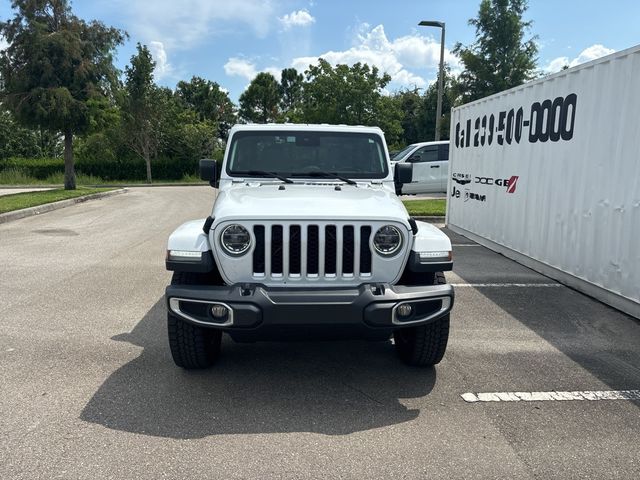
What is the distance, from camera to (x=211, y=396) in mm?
3662

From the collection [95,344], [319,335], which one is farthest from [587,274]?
[95,344]

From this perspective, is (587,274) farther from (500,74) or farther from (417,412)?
(500,74)

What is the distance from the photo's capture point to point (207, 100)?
5434cm

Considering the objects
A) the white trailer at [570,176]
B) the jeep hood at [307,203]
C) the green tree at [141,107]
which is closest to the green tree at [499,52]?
the green tree at [141,107]

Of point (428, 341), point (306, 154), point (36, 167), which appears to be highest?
point (306, 154)

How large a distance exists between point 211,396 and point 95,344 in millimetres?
1538

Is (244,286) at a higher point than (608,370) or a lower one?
higher

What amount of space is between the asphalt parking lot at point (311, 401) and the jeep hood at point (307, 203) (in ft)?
4.14

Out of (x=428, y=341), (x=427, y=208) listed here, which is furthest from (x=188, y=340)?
(x=427, y=208)

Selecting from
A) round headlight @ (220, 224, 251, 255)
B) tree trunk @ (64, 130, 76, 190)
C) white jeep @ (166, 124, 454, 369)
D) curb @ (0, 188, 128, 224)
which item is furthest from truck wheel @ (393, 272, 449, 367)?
tree trunk @ (64, 130, 76, 190)

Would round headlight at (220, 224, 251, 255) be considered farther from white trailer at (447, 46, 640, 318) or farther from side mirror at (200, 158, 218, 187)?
white trailer at (447, 46, 640, 318)

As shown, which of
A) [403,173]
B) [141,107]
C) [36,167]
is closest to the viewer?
[403,173]

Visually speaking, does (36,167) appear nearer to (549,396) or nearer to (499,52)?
(499,52)

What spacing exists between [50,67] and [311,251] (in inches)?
688
